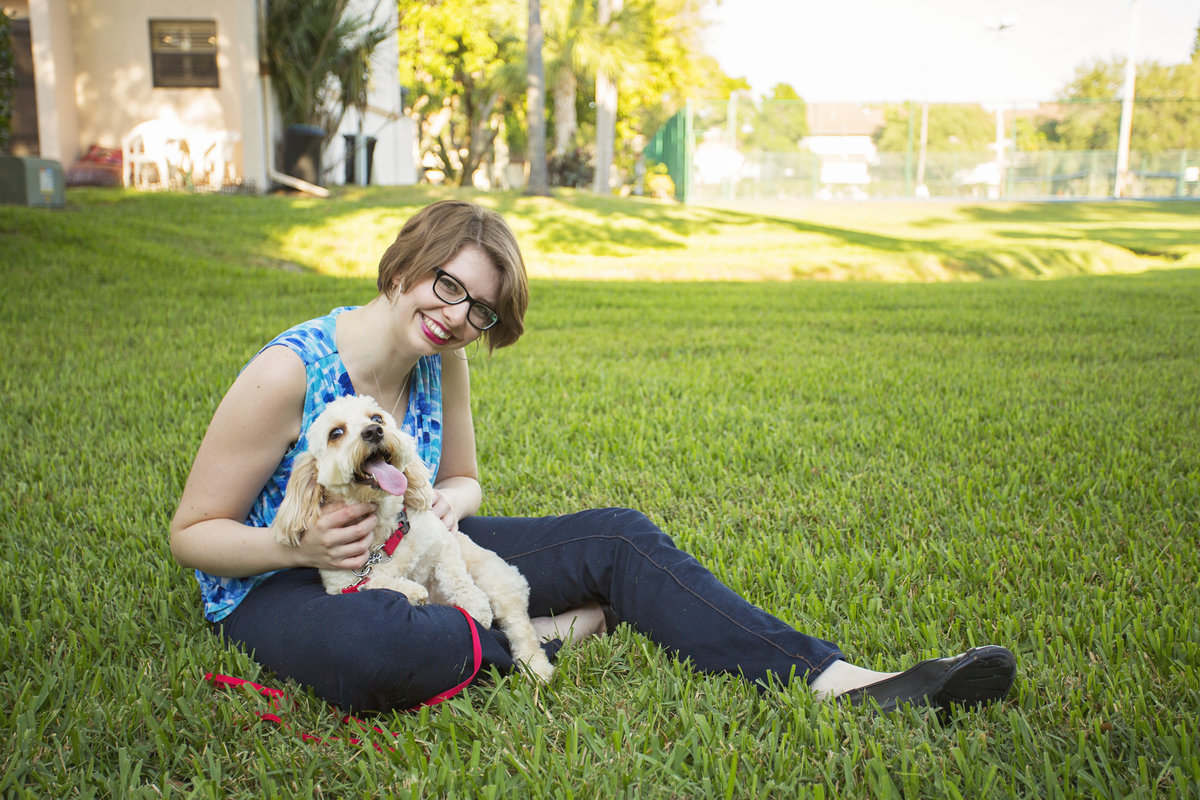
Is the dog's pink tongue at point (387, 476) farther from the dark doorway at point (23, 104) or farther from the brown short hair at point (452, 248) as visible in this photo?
the dark doorway at point (23, 104)

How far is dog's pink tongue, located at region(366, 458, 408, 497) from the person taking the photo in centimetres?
210

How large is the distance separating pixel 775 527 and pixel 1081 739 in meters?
1.63

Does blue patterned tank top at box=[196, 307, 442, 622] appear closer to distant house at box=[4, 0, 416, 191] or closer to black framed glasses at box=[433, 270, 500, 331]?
black framed glasses at box=[433, 270, 500, 331]

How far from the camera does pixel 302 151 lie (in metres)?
16.6

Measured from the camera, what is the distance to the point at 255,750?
80.5 inches

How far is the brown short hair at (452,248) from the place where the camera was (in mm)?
2480

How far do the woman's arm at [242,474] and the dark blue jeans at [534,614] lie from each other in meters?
0.15

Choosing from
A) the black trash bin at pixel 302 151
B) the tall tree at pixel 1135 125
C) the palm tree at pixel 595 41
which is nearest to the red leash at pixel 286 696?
the black trash bin at pixel 302 151

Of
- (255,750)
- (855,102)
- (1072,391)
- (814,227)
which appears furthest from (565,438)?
(855,102)

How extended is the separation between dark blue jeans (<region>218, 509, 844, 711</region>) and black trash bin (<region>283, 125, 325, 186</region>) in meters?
15.6

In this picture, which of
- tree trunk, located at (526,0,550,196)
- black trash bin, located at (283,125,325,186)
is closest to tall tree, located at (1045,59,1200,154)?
tree trunk, located at (526,0,550,196)

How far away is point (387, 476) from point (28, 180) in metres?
11.7

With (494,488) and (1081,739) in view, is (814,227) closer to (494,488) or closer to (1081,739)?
(494,488)

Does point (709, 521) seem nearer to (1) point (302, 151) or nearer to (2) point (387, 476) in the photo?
(2) point (387, 476)
